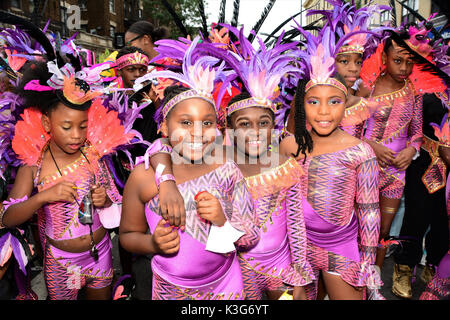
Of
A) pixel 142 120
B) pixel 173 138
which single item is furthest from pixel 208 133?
pixel 142 120

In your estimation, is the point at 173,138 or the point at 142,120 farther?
the point at 142,120

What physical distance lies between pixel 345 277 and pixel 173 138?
159 centimetres

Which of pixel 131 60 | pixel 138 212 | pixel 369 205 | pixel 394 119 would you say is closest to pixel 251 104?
pixel 138 212

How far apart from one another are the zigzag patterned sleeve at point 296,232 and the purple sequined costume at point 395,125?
5.38 feet

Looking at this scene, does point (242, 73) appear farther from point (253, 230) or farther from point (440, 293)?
point (440, 293)

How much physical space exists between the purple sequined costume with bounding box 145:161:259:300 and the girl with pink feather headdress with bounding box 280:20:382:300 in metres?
0.75

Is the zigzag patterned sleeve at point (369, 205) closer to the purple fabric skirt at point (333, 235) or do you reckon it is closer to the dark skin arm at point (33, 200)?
the purple fabric skirt at point (333, 235)

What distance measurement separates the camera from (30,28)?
7.04 feet

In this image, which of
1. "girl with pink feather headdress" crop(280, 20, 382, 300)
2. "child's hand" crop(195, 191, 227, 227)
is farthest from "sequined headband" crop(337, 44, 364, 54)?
"child's hand" crop(195, 191, 227, 227)

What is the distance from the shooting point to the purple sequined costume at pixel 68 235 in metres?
2.30

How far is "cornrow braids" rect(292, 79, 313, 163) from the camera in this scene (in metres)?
2.38

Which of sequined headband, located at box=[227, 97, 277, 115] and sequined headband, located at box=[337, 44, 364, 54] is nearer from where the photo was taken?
sequined headband, located at box=[227, 97, 277, 115]

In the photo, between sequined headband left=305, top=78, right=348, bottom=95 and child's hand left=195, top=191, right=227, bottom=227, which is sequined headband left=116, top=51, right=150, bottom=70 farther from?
child's hand left=195, top=191, right=227, bottom=227
